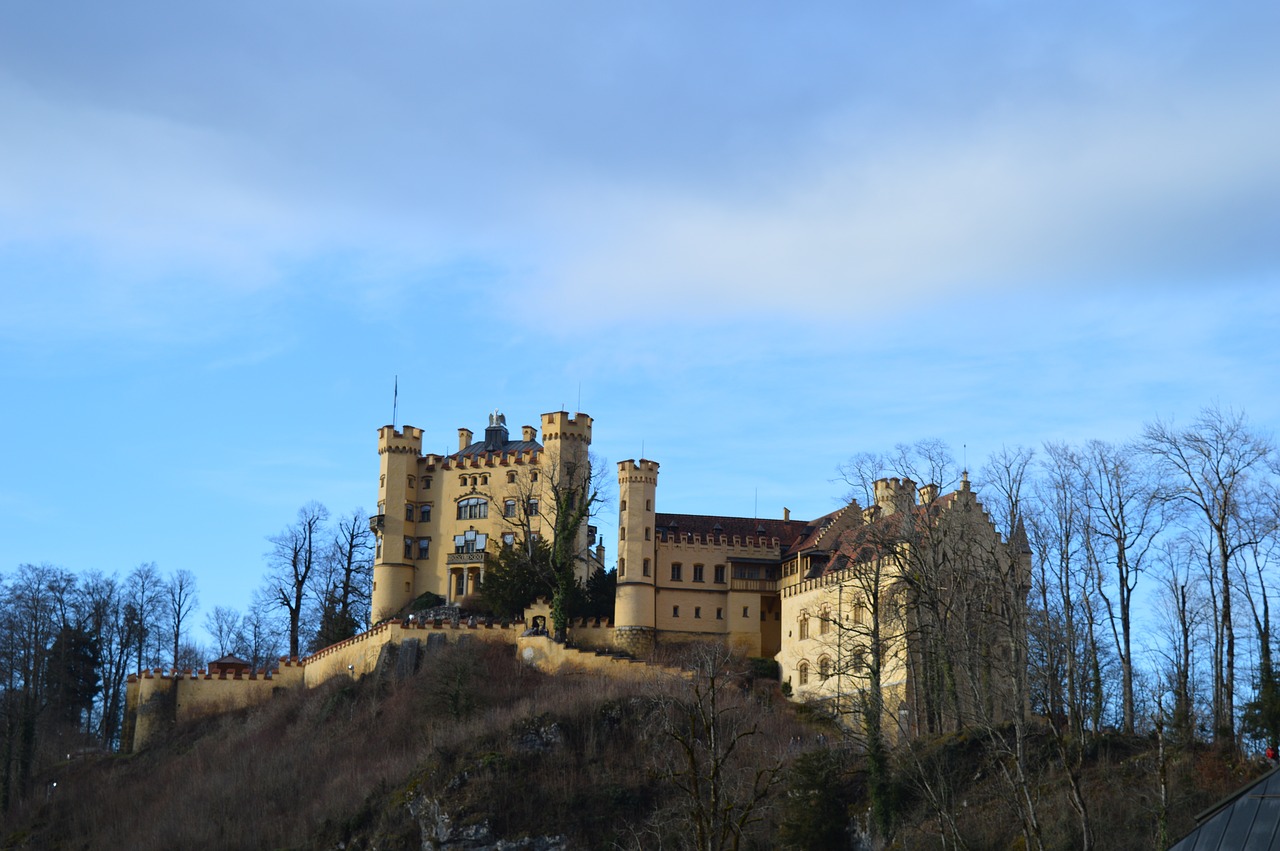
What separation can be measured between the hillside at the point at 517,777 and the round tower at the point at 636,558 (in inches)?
258

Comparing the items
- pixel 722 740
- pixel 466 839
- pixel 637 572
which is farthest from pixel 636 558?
pixel 466 839

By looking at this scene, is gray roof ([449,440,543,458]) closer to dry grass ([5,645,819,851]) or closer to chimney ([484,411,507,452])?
chimney ([484,411,507,452])

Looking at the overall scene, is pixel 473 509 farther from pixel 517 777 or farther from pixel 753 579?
pixel 517 777

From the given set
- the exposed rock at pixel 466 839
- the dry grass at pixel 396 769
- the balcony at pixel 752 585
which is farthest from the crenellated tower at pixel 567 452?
the exposed rock at pixel 466 839

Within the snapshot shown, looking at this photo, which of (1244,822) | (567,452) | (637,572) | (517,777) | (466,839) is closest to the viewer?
(1244,822)

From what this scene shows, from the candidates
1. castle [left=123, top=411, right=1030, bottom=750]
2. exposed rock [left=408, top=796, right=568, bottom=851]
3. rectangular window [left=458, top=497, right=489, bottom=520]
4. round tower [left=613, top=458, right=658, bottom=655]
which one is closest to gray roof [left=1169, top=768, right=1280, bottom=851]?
castle [left=123, top=411, right=1030, bottom=750]

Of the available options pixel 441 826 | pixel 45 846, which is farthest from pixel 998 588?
pixel 45 846

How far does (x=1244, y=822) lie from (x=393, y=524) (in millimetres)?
63602

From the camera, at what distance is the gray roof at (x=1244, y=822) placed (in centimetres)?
2491

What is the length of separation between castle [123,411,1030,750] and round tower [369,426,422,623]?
0.08 meters

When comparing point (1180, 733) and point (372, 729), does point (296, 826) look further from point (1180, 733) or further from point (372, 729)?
point (1180, 733)

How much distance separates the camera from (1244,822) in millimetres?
25438

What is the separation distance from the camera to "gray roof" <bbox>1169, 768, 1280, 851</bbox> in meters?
24.9

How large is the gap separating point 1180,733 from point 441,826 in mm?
26199
